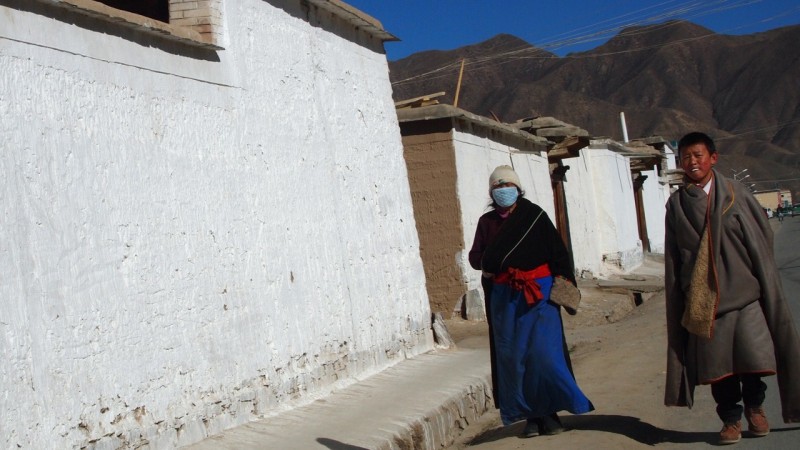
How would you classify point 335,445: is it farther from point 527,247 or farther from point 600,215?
point 600,215

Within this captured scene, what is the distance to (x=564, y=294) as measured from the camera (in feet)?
19.9

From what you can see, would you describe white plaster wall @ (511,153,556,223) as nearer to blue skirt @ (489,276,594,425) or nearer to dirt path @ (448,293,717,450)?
dirt path @ (448,293,717,450)

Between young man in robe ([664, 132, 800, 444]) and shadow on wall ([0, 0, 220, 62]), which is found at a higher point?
shadow on wall ([0, 0, 220, 62])

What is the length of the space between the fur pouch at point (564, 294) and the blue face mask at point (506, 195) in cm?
55

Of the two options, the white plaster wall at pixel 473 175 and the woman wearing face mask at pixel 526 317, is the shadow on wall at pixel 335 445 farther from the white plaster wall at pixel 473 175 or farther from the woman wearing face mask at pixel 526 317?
the white plaster wall at pixel 473 175

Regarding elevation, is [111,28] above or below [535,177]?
above

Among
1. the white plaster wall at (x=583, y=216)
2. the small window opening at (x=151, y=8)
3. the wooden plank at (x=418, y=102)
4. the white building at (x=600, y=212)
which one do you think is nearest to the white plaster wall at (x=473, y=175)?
the wooden plank at (x=418, y=102)

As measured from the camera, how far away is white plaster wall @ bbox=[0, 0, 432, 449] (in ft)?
16.3

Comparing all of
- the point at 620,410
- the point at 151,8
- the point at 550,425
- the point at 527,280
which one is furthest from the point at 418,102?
the point at 550,425

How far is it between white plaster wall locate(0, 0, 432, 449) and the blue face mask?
5.72 ft

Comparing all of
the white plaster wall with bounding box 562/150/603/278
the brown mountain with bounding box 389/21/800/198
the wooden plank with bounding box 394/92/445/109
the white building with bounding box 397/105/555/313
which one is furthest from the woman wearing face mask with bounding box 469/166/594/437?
the brown mountain with bounding box 389/21/800/198

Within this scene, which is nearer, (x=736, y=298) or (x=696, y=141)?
(x=736, y=298)

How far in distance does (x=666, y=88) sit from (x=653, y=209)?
12441 centimetres

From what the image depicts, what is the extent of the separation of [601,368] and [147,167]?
4.88 meters
